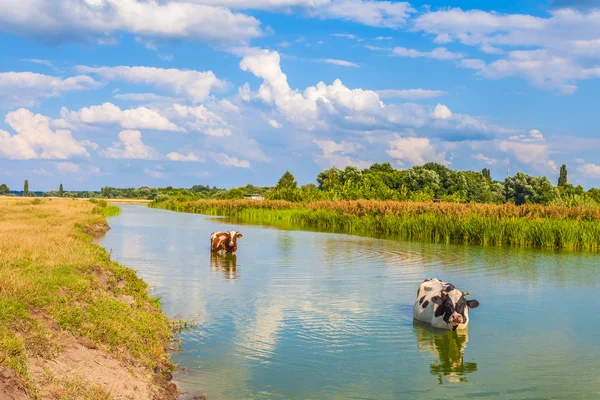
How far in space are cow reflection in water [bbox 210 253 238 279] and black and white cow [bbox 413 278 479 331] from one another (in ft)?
25.9

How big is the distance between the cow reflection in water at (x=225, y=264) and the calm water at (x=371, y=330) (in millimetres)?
73

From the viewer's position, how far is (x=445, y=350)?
11.0 metres

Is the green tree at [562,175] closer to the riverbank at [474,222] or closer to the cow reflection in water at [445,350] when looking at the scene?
the riverbank at [474,222]

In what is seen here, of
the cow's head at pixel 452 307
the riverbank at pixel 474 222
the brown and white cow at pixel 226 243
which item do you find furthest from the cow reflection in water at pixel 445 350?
the riverbank at pixel 474 222

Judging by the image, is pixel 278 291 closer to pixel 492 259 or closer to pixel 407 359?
pixel 407 359

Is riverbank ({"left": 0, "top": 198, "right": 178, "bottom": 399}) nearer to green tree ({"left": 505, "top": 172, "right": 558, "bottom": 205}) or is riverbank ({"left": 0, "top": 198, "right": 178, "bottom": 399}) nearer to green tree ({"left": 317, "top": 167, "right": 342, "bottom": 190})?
green tree ({"left": 505, "top": 172, "right": 558, "bottom": 205})

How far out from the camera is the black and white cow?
1209 cm

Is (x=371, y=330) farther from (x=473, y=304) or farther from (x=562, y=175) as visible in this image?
(x=562, y=175)

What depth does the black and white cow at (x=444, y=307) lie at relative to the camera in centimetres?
1209

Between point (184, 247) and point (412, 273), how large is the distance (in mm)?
12824

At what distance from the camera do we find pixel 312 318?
13.1 m

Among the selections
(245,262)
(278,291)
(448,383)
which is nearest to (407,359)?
(448,383)

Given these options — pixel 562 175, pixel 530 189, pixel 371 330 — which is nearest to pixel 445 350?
pixel 371 330

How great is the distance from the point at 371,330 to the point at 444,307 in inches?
63.9
